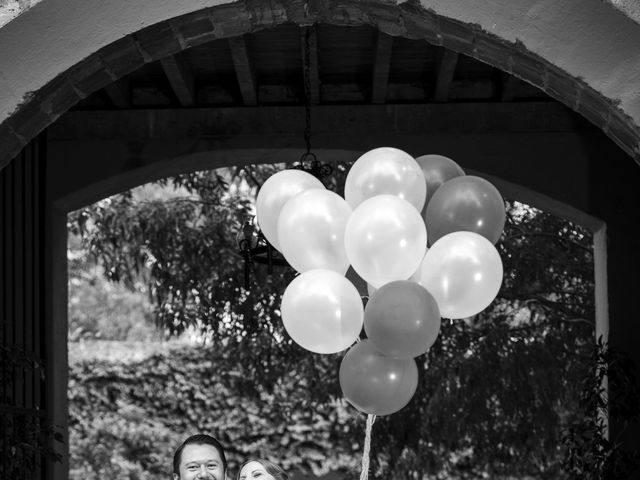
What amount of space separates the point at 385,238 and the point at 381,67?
8.00 ft

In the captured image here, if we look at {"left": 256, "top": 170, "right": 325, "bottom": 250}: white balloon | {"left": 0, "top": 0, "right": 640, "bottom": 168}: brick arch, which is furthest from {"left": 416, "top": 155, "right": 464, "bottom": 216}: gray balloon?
{"left": 0, "top": 0, "right": 640, "bottom": 168}: brick arch

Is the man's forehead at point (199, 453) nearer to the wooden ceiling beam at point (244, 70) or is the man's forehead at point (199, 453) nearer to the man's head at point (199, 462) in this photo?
the man's head at point (199, 462)

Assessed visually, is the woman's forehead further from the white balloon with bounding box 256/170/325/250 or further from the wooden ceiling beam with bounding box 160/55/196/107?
the wooden ceiling beam with bounding box 160/55/196/107

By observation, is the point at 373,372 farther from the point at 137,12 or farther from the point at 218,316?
the point at 218,316

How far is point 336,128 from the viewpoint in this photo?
6.44m

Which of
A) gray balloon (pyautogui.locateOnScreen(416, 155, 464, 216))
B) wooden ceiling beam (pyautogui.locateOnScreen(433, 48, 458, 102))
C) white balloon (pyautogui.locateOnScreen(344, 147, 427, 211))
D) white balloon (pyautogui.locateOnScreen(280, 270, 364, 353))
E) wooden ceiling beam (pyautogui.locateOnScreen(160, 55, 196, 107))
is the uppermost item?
wooden ceiling beam (pyautogui.locateOnScreen(160, 55, 196, 107))

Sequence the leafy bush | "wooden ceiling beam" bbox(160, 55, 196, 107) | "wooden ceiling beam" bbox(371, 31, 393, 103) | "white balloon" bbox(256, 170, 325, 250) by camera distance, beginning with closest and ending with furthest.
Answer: "white balloon" bbox(256, 170, 325, 250) → "wooden ceiling beam" bbox(371, 31, 393, 103) → "wooden ceiling beam" bbox(160, 55, 196, 107) → the leafy bush

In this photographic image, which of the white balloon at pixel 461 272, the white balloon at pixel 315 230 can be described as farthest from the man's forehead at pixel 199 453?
the white balloon at pixel 461 272

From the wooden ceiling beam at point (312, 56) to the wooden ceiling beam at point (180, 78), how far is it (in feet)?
1.97

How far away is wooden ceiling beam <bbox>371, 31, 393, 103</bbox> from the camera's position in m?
5.19

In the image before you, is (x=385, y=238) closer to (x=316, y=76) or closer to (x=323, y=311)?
(x=323, y=311)

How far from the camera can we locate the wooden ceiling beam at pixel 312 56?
195 inches

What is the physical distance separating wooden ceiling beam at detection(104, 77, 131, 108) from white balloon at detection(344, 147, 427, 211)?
251 cm

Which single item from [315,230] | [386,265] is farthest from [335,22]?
[386,265]
